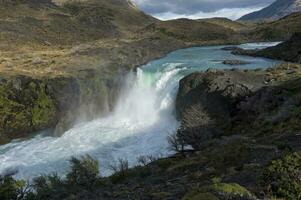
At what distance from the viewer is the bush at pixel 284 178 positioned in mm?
13516

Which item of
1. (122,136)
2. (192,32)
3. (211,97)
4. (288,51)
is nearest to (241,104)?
(211,97)

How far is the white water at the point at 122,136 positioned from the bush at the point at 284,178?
82.9 feet

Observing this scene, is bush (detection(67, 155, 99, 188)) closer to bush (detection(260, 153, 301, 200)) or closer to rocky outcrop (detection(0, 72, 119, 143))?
bush (detection(260, 153, 301, 200))

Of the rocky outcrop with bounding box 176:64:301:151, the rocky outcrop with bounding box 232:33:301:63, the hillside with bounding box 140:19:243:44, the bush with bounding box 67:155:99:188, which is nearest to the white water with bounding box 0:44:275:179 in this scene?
the rocky outcrop with bounding box 176:64:301:151

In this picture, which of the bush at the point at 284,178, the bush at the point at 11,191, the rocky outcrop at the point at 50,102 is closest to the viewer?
the bush at the point at 284,178

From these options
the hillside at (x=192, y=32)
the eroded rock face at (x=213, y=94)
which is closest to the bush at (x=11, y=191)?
the eroded rock face at (x=213, y=94)

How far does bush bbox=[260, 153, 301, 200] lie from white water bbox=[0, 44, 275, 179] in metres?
25.3

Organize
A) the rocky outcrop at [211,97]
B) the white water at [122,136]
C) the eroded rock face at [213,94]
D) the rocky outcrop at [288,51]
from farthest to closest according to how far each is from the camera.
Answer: the rocky outcrop at [288,51] → the white water at [122,136] → the eroded rock face at [213,94] → the rocky outcrop at [211,97]

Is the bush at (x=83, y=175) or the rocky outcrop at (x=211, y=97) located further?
the rocky outcrop at (x=211, y=97)

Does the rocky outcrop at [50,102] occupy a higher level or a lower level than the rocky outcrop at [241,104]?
lower

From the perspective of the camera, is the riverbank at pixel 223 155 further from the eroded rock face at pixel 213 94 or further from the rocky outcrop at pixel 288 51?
the rocky outcrop at pixel 288 51

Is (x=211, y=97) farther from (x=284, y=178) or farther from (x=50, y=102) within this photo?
(x=284, y=178)

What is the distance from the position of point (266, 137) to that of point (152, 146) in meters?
17.4

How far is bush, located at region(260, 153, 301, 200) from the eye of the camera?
1352cm
